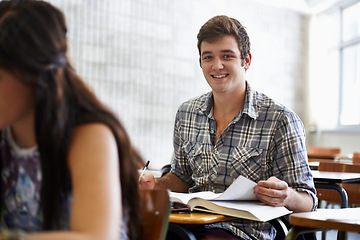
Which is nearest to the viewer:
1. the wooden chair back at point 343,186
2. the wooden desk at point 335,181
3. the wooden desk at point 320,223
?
the wooden desk at point 320,223

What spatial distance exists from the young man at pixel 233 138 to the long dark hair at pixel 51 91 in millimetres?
762

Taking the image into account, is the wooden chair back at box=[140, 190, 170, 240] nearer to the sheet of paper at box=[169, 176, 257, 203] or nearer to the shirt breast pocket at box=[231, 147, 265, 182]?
the sheet of paper at box=[169, 176, 257, 203]

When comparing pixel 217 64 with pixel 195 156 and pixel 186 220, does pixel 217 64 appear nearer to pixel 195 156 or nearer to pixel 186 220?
pixel 195 156

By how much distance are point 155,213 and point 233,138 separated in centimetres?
84

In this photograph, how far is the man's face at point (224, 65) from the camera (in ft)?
5.84

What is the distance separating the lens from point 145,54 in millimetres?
6180

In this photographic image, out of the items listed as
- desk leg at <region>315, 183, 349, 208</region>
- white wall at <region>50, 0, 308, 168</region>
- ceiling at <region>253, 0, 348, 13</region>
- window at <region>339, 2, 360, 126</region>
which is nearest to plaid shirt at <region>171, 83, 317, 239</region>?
desk leg at <region>315, 183, 349, 208</region>

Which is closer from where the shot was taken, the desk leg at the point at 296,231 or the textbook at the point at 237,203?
the desk leg at the point at 296,231

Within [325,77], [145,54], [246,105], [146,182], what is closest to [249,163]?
[246,105]

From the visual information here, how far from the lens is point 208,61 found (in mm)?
1833

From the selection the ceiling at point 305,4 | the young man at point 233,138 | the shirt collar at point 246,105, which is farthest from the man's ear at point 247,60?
the ceiling at point 305,4

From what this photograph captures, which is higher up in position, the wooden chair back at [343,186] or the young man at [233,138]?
the young man at [233,138]

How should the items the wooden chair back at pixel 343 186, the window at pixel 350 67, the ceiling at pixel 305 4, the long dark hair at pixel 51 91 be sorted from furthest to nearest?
the ceiling at pixel 305 4 → the window at pixel 350 67 → the wooden chair back at pixel 343 186 → the long dark hair at pixel 51 91

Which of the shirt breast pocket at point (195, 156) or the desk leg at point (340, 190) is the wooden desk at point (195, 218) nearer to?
the shirt breast pocket at point (195, 156)
